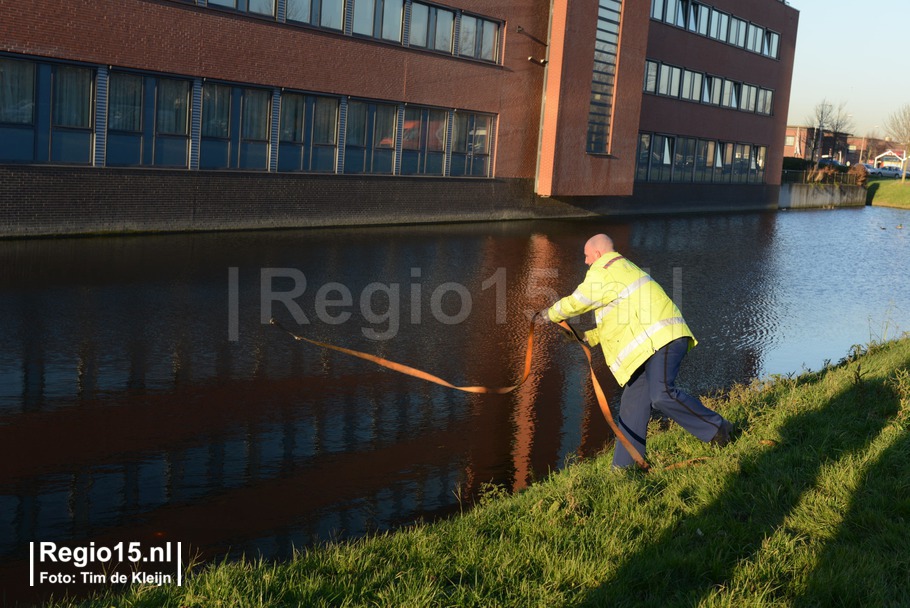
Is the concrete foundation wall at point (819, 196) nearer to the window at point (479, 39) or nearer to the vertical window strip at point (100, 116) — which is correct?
the window at point (479, 39)

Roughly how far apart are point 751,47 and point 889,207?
788 inches

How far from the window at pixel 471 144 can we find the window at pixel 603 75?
4.38 m

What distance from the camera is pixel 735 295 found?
1709 centimetres

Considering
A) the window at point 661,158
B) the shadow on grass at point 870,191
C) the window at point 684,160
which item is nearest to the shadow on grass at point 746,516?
the window at point 661,158

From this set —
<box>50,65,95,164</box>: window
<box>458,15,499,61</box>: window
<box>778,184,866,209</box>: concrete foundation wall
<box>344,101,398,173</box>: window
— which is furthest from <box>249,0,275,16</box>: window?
<box>778,184,866,209</box>: concrete foundation wall

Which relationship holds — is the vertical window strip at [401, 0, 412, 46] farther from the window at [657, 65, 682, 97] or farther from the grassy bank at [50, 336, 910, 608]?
the grassy bank at [50, 336, 910, 608]

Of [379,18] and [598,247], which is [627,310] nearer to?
[598,247]

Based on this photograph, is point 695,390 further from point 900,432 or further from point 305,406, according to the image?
point 305,406

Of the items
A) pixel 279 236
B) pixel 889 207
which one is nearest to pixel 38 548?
pixel 279 236

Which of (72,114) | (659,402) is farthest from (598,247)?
(72,114)

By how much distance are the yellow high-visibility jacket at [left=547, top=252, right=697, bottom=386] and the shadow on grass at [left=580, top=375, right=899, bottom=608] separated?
978 mm

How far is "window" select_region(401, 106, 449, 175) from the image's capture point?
2813 centimetres

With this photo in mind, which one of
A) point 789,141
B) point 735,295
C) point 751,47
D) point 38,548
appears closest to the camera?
A: point 38,548

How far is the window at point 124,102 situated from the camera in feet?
65.5
